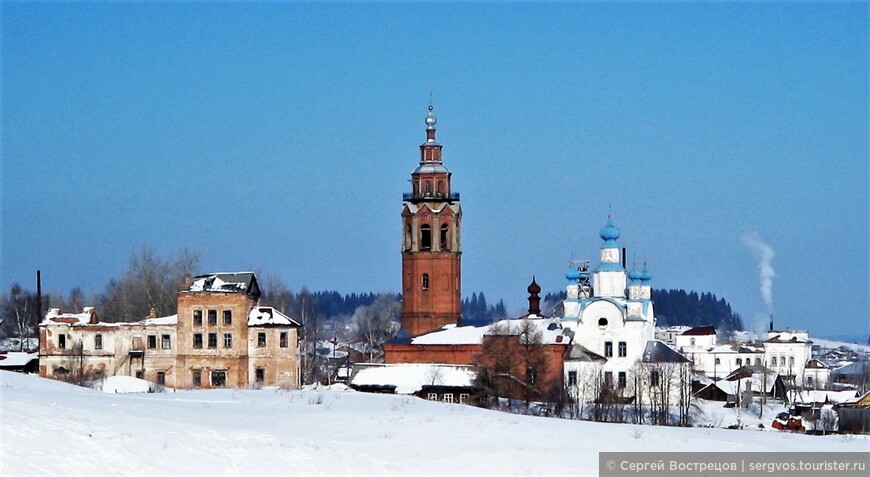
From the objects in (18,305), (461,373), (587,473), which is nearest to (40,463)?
(587,473)

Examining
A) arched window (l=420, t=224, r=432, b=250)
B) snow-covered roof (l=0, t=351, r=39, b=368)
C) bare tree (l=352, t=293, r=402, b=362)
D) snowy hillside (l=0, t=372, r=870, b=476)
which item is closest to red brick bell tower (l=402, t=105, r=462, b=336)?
arched window (l=420, t=224, r=432, b=250)

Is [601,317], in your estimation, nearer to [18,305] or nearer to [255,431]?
[255,431]

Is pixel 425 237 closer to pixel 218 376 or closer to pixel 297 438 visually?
pixel 218 376

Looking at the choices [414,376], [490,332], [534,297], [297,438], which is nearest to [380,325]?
[534,297]

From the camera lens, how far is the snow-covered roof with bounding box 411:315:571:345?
2147 inches

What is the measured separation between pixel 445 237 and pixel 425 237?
0.83m

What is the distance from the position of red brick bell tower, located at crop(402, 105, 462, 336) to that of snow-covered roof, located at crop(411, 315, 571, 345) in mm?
3369

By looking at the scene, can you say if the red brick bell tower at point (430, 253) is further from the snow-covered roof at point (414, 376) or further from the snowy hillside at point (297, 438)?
the snowy hillside at point (297, 438)

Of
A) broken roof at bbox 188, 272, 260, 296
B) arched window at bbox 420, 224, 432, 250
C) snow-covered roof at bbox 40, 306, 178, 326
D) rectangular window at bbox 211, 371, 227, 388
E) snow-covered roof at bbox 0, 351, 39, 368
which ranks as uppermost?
arched window at bbox 420, 224, 432, 250

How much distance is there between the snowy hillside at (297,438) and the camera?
1978cm

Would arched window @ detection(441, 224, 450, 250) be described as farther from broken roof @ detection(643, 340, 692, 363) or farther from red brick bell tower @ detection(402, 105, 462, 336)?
broken roof @ detection(643, 340, 692, 363)

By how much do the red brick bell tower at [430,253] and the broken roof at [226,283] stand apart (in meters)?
9.15

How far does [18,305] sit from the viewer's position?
309 ft

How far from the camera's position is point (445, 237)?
2434 inches
